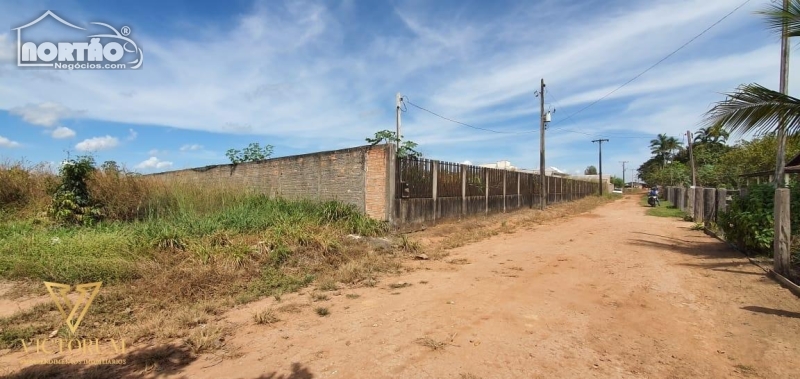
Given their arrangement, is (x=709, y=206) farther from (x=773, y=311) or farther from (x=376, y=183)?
(x=376, y=183)

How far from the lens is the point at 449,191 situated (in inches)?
484

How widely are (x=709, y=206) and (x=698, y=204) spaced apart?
1.70 metres

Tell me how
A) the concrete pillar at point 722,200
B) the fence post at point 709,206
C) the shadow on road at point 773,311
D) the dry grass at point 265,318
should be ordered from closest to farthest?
the dry grass at point 265,318
the shadow on road at point 773,311
the concrete pillar at point 722,200
the fence post at point 709,206

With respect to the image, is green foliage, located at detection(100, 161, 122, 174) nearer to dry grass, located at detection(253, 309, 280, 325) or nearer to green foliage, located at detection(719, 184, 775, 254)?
dry grass, located at detection(253, 309, 280, 325)

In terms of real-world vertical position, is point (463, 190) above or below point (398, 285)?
above

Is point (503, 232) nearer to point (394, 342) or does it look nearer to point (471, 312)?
point (471, 312)

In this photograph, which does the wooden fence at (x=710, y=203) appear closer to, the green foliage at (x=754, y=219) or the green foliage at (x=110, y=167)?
the green foliage at (x=754, y=219)

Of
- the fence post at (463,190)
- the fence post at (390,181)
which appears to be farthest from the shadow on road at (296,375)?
the fence post at (463,190)

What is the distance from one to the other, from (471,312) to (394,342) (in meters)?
1.07

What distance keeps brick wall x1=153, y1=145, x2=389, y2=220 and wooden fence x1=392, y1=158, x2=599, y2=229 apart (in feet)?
1.74

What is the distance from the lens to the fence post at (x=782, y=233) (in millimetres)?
5180

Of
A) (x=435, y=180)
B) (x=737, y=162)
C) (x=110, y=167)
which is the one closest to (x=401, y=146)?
(x=435, y=180)

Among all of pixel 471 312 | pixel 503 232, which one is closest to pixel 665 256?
pixel 503 232

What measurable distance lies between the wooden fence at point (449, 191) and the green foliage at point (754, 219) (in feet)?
22.2
